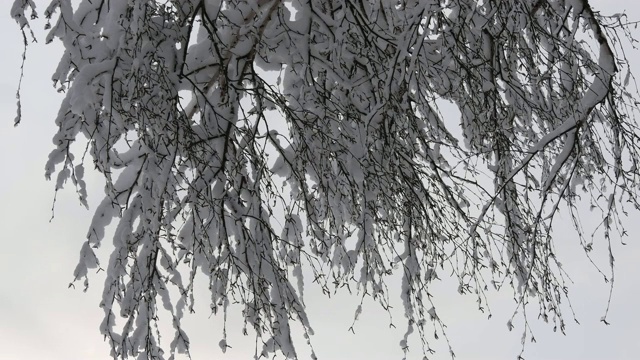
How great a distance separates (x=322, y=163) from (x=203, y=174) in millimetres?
634

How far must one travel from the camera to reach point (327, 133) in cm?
346

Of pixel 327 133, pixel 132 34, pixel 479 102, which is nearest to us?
pixel 132 34

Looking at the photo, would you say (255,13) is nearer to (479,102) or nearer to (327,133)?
(327,133)

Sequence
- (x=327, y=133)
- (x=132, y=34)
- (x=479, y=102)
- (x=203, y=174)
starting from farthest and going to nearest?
(x=479, y=102)
(x=327, y=133)
(x=203, y=174)
(x=132, y=34)

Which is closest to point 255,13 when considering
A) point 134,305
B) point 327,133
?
point 327,133

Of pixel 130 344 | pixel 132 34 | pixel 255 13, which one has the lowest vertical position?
pixel 130 344

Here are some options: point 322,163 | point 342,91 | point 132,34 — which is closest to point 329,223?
point 322,163

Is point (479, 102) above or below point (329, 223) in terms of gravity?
above

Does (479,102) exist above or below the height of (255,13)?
below

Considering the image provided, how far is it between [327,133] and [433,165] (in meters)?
0.71

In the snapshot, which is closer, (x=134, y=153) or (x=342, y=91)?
(x=134, y=153)

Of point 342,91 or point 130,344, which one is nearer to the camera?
point 130,344

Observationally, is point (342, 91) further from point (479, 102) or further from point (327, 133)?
point (479, 102)

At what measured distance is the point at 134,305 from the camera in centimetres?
329
